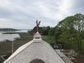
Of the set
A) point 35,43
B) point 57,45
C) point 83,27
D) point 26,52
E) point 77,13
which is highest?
point 77,13

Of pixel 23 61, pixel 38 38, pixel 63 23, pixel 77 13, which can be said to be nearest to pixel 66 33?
pixel 63 23

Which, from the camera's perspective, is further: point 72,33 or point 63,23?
point 63,23

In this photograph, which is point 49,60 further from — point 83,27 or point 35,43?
point 83,27

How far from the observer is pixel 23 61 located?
23.0 ft

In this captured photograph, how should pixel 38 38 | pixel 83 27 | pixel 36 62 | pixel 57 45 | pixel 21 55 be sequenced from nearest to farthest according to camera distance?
pixel 36 62 < pixel 21 55 < pixel 38 38 < pixel 83 27 < pixel 57 45

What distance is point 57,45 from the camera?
1056 inches

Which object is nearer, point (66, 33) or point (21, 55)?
point (21, 55)

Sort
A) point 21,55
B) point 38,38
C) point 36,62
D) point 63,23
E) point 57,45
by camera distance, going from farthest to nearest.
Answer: point 57,45, point 63,23, point 38,38, point 21,55, point 36,62

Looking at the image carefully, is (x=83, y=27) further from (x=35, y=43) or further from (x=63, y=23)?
(x=35, y=43)

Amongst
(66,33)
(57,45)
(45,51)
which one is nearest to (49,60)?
(45,51)

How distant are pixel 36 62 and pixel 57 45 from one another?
2047 cm

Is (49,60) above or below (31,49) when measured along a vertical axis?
below

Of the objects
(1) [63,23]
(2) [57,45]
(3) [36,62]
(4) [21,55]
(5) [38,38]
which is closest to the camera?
(3) [36,62]

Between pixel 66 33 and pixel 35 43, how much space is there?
486 inches
